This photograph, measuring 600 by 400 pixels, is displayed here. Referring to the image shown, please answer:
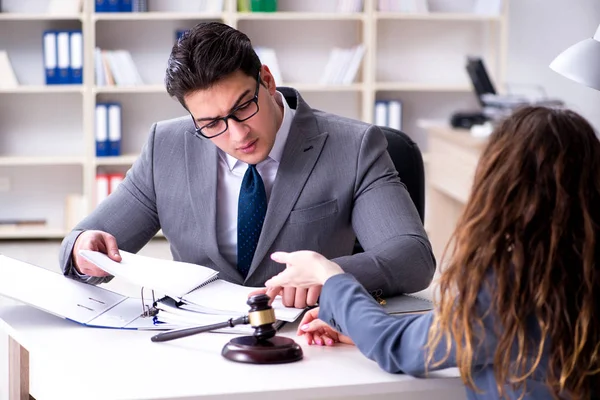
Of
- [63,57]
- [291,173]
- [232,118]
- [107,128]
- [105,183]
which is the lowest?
[105,183]

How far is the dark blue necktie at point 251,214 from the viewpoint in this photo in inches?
78.4

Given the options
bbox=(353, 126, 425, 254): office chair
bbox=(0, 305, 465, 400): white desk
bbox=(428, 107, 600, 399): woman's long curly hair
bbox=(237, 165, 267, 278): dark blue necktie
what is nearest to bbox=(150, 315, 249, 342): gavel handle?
bbox=(0, 305, 465, 400): white desk

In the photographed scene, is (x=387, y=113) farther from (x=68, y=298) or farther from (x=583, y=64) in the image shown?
(x=68, y=298)

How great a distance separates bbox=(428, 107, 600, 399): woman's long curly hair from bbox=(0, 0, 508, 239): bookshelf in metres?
4.47

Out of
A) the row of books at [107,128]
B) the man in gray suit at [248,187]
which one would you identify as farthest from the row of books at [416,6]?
the man in gray suit at [248,187]

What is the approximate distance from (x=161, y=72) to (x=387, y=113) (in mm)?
1473

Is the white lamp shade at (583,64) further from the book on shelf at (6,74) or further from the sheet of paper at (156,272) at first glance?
the book on shelf at (6,74)

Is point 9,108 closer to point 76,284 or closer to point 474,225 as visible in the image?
point 76,284

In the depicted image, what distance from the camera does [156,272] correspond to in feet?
5.36

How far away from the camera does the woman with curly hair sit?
1.21 m

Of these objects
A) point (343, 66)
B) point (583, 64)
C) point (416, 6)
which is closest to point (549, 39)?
point (416, 6)

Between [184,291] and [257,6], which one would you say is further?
[257,6]

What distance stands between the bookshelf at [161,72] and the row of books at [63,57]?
0.05 meters

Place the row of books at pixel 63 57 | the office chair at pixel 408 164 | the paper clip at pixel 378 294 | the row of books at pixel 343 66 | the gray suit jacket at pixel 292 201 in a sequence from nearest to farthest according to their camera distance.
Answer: the paper clip at pixel 378 294 < the gray suit jacket at pixel 292 201 < the office chair at pixel 408 164 < the row of books at pixel 63 57 < the row of books at pixel 343 66
